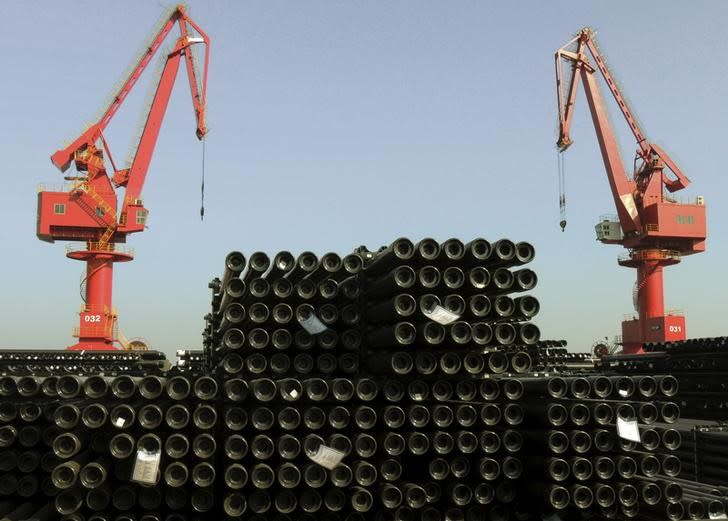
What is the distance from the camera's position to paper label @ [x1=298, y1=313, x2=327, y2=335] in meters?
6.90

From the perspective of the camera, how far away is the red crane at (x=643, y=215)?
35438 millimetres

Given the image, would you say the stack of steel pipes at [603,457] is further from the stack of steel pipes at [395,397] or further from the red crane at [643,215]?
the red crane at [643,215]

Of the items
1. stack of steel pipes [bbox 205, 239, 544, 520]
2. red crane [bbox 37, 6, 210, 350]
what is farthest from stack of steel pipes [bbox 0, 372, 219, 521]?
red crane [bbox 37, 6, 210, 350]

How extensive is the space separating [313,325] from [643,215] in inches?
1291

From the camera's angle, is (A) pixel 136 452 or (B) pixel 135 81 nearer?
(A) pixel 136 452

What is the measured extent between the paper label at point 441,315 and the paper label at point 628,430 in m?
1.81

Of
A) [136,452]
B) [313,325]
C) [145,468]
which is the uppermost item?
[313,325]

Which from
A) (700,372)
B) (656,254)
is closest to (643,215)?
(656,254)

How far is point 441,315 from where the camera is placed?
20.7 ft

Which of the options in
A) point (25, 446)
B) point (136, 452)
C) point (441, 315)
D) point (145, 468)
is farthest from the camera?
point (25, 446)

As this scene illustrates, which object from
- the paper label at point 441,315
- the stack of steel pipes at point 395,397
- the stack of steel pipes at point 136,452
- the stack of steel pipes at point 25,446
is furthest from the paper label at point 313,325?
the stack of steel pipes at point 25,446

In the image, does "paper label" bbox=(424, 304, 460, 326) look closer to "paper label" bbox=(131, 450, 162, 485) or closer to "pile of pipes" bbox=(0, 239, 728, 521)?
"pile of pipes" bbox=(0, 239, 728, 521)

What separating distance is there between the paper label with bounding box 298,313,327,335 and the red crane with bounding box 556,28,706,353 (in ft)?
103

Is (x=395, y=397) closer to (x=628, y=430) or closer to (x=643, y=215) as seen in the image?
(x=628, y=430)
